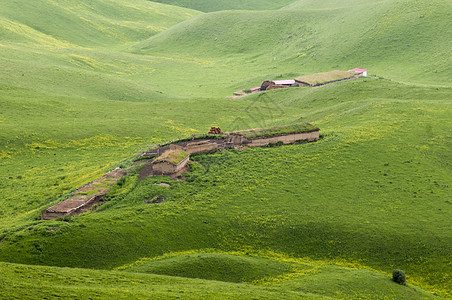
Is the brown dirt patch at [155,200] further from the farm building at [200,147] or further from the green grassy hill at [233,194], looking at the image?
the farm building at [200,147]

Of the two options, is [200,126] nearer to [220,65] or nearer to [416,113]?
[416,113]

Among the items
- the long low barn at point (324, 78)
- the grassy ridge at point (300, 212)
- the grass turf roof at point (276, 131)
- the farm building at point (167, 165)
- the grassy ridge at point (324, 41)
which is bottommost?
the grassy ridge at point (300, 212)

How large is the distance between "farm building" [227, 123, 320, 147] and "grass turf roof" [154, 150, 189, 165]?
882cm

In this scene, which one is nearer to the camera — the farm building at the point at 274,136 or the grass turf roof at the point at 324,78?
the farm building at the point at 274,136

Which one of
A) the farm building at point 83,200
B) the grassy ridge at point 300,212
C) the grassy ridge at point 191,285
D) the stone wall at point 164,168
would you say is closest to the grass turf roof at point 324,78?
the grassy ridge at point 300,212

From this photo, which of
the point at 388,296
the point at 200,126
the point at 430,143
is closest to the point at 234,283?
the point at 388,296

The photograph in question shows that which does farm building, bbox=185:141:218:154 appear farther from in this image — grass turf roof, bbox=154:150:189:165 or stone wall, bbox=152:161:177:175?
stone wall, bbox=152:161:177:175

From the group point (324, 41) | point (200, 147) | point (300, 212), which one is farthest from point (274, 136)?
point (324, 41)

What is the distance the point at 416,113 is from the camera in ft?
215

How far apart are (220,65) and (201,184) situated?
120m

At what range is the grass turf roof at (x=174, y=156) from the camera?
147ft

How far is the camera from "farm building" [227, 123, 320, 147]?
2128 inches

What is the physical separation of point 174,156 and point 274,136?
14484 millimetres

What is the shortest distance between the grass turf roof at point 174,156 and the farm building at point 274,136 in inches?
347
